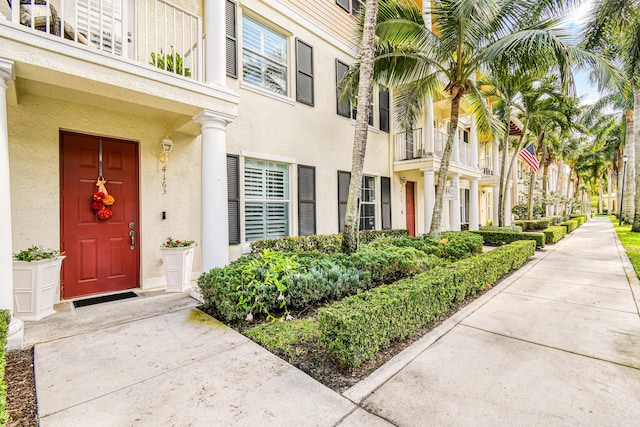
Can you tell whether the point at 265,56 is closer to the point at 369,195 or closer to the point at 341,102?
the point at 341,102

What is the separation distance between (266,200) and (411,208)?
8.10 metres

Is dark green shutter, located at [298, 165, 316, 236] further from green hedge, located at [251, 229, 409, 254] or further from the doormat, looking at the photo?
the doormat

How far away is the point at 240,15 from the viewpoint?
22.1 feet

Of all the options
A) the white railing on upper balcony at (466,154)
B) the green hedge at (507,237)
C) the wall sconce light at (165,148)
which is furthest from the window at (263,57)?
the white railing on upper balcony at (466,154)

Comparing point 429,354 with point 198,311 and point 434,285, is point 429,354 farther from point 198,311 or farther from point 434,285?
point 198,311

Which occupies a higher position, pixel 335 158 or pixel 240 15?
pixel 240 15

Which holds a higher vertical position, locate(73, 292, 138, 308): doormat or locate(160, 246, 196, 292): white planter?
locate(160, 246, 196, 292): white planter

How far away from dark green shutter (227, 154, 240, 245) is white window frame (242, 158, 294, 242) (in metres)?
0.19

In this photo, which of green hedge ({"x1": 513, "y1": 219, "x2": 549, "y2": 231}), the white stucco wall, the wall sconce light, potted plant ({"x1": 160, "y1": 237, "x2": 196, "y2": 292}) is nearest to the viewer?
the white stucco wall

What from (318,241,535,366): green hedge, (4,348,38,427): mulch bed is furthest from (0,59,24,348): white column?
(318,241,535,366): green hedge

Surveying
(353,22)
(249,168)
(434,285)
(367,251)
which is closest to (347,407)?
(434,285)

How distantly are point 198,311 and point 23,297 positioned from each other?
2257mm

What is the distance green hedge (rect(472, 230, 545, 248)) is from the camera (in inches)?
427

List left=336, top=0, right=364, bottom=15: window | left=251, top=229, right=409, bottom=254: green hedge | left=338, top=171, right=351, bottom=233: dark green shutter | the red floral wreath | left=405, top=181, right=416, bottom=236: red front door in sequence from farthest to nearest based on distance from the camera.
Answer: left=405, top=181, right=416, bottom=236: red front door
left=336, top=0, right=364, bottom=15: window
left=338, top=171, right=351, bottom=233: dark green shutter
left=251, top=229, right=409, bottom=254: green hedge
the red floral wreath
